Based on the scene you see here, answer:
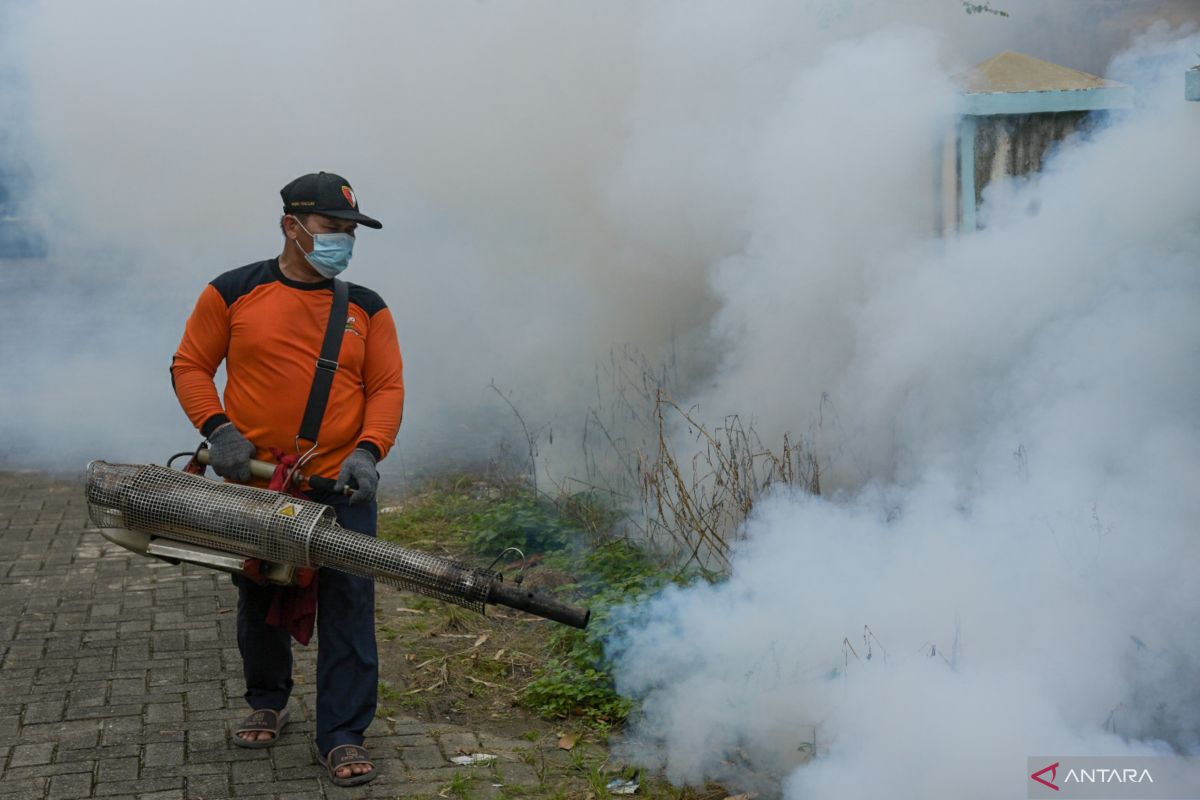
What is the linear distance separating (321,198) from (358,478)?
901 mm

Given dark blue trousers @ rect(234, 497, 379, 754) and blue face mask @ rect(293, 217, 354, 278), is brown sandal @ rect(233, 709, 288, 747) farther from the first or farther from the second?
blue face mask @ rect(293, 217, 354, 278)

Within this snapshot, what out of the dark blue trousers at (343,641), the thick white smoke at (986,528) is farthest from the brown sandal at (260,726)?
the thick white smoke at (986,528)

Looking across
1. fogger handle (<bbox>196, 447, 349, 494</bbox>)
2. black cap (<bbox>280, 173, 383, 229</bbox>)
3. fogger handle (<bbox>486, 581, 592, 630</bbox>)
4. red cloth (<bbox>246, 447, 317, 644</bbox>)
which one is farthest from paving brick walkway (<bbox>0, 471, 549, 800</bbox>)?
black cap (<bbox>280, 173, 383, 229</bbox>)

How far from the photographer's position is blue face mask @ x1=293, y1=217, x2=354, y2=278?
3898mm

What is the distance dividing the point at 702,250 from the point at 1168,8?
6.02m

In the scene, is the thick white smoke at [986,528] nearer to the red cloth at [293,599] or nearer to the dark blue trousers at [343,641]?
the dark blue trousers at [343,641]

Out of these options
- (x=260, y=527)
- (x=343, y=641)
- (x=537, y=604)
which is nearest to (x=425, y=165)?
(x=343, y=641)

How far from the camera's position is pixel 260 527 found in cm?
363

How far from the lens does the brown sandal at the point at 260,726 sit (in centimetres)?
417

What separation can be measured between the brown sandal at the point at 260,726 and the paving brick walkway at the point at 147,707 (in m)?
0.04

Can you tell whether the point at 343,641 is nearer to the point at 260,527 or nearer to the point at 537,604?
the point at 260,527

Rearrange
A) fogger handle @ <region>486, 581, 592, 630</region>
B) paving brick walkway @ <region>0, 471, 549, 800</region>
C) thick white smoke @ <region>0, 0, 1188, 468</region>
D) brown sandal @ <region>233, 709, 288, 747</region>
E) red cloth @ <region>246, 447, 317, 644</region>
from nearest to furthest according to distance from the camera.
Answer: fogger handle @ <region>486, 581, 592, 630</region> → red cloth @ <region>246, 447, 317, 644</region> → paving brick walkway @ <region>0, 471, 549, 800</region> → brown sandal @ <region>233, 709, 288, 747</region> → thick white smoke @ <region>0, 0, 1188, 468</region>

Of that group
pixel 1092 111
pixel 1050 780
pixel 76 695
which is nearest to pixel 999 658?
pixel 1050 780

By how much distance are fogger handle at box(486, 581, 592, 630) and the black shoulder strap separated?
803mm
